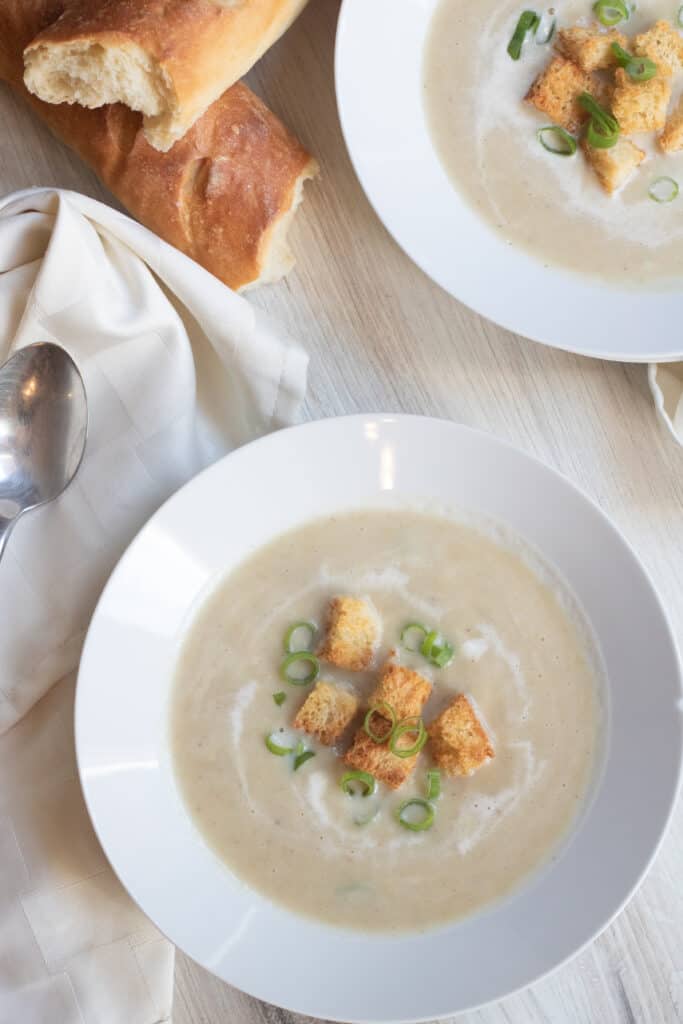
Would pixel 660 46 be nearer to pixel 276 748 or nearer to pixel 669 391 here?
pixel 669 391

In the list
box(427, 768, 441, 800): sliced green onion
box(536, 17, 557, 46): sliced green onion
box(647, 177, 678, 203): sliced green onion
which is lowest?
box(427, 768, 441, 800): sliced green onion

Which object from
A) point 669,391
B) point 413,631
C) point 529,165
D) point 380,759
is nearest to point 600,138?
point 529,165

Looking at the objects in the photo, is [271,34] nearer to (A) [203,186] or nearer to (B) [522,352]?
(A) [203,186]

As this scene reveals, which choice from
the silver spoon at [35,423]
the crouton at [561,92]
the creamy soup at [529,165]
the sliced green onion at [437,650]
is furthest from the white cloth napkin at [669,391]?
the silver spoon at [35,423]

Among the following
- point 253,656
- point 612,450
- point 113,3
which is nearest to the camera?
point 113,3

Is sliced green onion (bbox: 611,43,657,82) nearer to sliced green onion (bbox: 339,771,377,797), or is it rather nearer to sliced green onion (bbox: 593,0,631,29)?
sliced green onion (bbox: 593,0,631,29)

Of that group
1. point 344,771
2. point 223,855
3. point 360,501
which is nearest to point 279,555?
point 360,501

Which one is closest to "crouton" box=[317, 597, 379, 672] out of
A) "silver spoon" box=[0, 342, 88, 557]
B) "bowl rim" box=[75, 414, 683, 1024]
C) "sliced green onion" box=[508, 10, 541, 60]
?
"bowl rim" box=[75, 414, 683, 1024]

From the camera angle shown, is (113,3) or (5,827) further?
(5,827)
